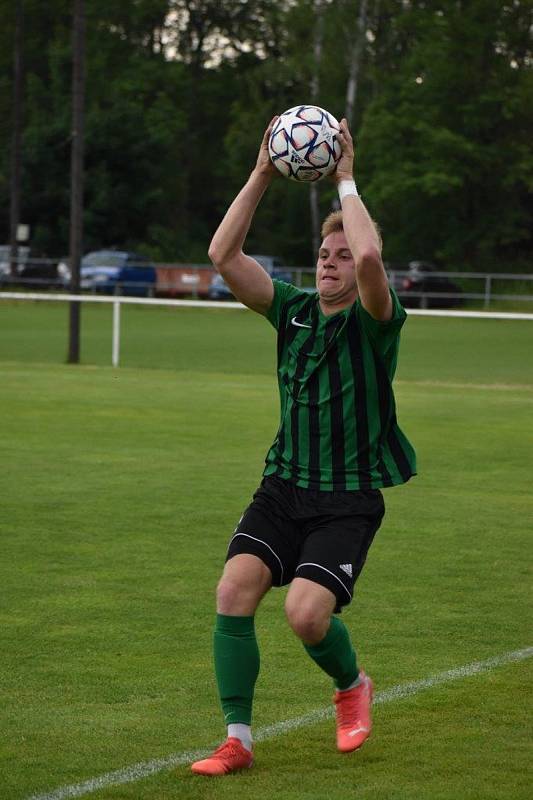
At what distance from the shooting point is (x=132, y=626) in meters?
7.06

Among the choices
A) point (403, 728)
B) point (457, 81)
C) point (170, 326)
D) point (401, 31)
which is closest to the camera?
point (403, 728)

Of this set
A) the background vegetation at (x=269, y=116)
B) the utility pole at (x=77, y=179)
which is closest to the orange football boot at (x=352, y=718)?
the utility pole at (x=77, y=179)

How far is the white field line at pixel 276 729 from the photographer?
471 cm

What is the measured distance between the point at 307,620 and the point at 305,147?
1816 millimetres

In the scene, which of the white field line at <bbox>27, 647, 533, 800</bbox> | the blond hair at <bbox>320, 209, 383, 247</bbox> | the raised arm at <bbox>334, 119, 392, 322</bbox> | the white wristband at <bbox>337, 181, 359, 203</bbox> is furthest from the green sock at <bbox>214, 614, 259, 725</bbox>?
the white wristband at <bbox>337, 181, 359, 203</bbox>

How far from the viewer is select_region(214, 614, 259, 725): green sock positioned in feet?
16.2

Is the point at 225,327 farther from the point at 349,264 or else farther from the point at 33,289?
the point at 349,264

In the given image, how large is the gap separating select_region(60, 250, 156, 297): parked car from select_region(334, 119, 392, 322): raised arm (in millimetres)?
40948

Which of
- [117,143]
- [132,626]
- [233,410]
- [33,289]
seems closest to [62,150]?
[117,143]

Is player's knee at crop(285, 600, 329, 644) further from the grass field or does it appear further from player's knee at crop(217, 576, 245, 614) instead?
the grass field

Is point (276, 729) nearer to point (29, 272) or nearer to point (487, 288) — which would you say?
point (487, 288)

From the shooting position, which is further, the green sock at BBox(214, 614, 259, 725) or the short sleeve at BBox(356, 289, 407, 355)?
the short sleeve at BBox(356, 289, 407, 355)

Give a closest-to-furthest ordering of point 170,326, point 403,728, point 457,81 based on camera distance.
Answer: point 403,728
point 170,326
point 457,81

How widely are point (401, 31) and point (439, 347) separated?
106ft
